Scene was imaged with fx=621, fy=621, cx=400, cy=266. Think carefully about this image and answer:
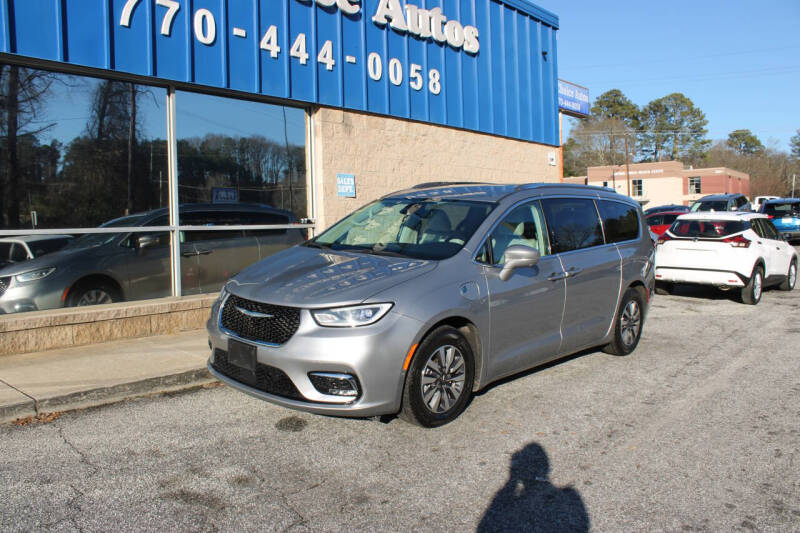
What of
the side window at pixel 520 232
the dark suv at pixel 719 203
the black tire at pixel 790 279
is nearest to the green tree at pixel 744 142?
the dark suv at pixel 719 203

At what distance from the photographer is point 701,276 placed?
1097 centimetres

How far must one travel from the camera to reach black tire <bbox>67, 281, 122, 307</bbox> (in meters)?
7.27

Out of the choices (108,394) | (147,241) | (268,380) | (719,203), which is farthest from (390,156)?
(719,203)

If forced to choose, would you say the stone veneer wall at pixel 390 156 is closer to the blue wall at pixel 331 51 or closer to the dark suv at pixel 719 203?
the blue wall at pixel 331 51

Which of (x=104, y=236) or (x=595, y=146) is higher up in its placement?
(x=595, y=146)

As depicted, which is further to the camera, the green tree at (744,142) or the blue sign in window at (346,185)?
the green tree at (744,142)

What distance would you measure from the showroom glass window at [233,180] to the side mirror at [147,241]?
0.38m

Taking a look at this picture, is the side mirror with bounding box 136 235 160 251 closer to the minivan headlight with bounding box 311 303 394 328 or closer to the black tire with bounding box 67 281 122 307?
the black tire with bounding box 67 281 122 307

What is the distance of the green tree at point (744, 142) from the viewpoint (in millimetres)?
117062

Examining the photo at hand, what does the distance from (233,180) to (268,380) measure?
533cm

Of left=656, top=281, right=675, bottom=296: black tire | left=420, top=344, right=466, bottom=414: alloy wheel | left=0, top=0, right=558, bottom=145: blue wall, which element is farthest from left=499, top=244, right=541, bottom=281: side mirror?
left=656, top=281, right=675, bottom=296: black tire

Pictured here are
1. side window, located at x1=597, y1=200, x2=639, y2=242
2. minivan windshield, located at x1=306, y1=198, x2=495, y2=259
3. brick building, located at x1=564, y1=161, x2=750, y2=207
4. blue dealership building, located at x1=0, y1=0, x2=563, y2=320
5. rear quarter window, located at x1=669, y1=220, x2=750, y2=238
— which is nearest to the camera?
minivan windshield, located at x1=306, y1=198, x2=495, y2=259

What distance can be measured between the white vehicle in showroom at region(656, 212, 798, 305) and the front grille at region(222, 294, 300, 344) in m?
9.04

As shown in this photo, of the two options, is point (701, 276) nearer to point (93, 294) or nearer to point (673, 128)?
point (93, 294)
